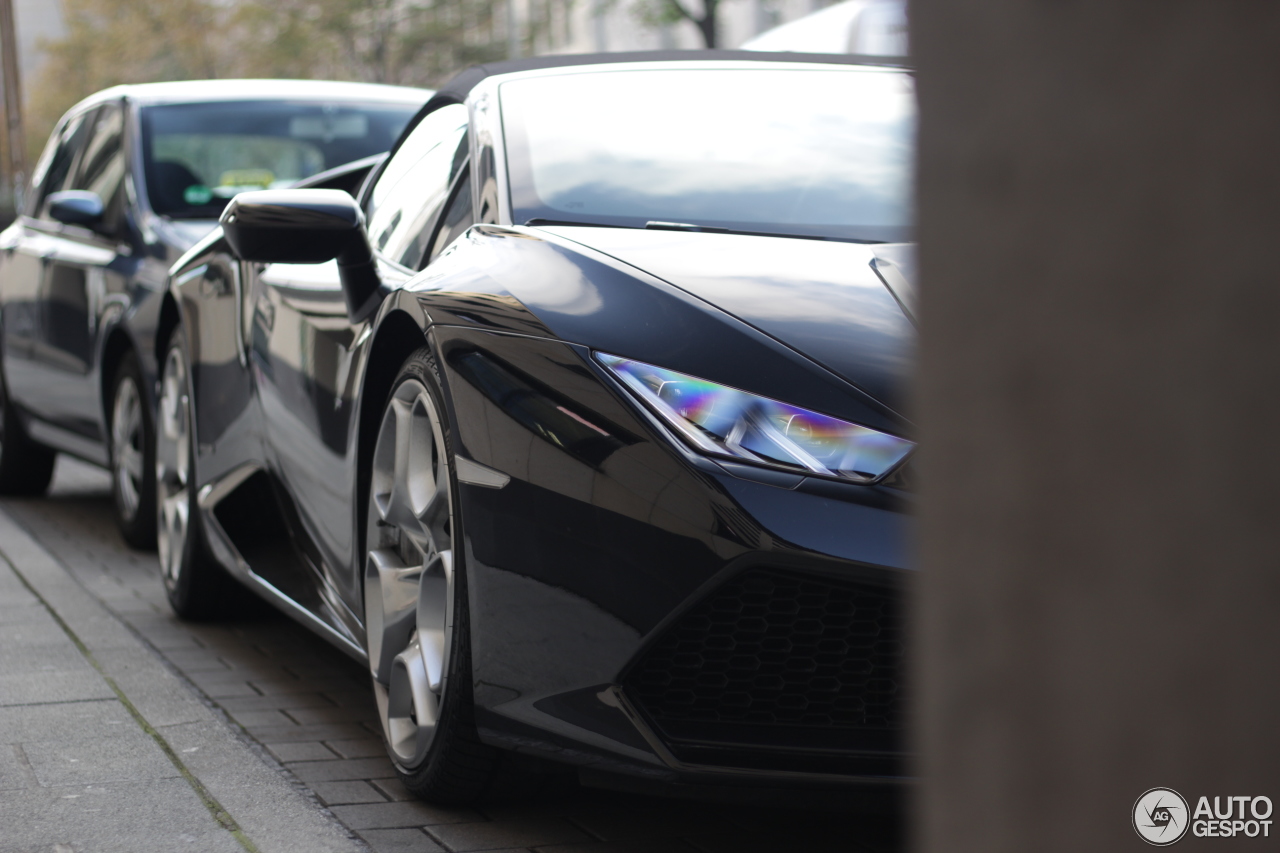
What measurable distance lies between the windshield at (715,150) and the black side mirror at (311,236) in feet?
1.17

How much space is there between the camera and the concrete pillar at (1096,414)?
631 millimetres

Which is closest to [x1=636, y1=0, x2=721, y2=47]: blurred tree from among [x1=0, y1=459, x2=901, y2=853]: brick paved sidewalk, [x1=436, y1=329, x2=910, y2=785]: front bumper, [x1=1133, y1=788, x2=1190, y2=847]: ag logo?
[x1=0, y1=459, x2=901, y2=853]: brick paved sidewalk

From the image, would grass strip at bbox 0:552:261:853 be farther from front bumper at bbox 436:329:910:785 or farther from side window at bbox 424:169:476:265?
side window at bbox 424:169:476:265

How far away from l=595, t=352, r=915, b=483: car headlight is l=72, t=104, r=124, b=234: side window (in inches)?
172

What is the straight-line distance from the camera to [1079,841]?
677mm

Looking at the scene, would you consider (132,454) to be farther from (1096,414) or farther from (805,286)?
(1096,414)

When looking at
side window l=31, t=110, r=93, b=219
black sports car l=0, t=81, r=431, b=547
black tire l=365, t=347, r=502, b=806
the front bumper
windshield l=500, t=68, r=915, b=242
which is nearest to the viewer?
the front bumper

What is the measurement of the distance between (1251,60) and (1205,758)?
28cm

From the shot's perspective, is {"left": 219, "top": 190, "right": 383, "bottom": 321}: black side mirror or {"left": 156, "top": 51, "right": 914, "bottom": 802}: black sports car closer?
{"left": 156, "top": 51, "right": 914, "bottom": 802}: black sports car

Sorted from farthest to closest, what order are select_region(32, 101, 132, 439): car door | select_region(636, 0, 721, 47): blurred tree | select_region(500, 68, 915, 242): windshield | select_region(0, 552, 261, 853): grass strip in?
1. select_region(636, 0, 721, 47): blurred tree
2. select_region(32, 101, 132, 439): car door
3. select_region(500, 68, 915, 242): windshield
4. select_region(0, 552, 261, 853): grass strip

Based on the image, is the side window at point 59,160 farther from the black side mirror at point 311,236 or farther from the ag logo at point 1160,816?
the ag logo at point 1160,816

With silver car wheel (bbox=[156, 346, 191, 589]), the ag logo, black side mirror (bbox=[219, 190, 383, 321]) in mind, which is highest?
the ag logo

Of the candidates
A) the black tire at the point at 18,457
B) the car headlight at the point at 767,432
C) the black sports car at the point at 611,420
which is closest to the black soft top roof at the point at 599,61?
the black sports car at the point at 611,420

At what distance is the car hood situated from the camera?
7.71 ft
